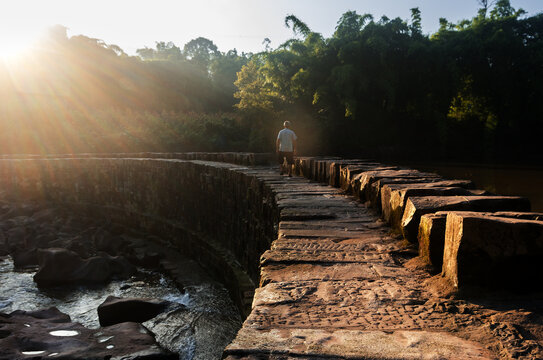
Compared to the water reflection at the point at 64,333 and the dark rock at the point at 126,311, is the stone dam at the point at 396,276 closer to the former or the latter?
the dark rock at the point at 126,311

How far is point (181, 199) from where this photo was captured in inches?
384

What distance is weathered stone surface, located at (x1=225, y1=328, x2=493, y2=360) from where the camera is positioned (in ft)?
4.52

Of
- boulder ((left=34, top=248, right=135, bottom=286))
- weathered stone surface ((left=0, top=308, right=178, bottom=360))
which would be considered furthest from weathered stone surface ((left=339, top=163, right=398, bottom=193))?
boulder ((left=34, top=248, right=135, bottom=286))

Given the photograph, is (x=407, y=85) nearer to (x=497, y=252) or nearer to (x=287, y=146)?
(x=287, y=146)

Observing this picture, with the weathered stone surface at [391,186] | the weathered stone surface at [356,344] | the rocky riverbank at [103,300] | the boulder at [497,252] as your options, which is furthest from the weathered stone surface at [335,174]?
the weathered stone surface at [356,344]

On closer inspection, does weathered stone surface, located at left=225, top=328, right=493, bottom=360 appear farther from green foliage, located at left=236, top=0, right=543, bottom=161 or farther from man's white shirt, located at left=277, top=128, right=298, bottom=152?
green foliage, located at left=236, top=0, right=543, bottom=161

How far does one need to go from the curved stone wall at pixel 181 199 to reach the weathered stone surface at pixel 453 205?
6.06ft

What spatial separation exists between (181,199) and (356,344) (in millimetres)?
8634

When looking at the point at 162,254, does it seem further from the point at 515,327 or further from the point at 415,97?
the point at 415,97

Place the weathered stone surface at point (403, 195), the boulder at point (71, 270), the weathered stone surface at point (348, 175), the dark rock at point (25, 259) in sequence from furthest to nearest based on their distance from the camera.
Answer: the dark rock at point (25, 259)
the boulder at point (71, 270)
the weathered stone surface at point (348, 175)
the weathered stone surface at point (403, 195)

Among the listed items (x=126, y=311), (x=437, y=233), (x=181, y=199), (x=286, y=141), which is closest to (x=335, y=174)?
(x=286, y=141)

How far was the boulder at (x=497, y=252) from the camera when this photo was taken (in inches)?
70.1

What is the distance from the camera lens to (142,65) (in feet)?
138

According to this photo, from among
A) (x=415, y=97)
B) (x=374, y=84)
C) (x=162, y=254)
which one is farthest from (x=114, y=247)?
(x=415, y=97)
